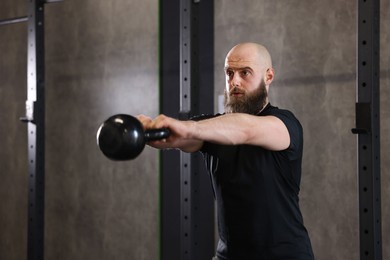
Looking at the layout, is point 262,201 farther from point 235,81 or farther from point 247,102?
point 235,81

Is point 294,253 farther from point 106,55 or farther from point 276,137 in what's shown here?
point 106,55

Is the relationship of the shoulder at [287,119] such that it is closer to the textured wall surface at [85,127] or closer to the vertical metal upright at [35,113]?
the vertical metal upright at [35,113]

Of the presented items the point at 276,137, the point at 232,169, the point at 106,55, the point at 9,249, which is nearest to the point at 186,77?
the point at 232,169

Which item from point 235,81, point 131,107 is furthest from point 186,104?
point 131,107

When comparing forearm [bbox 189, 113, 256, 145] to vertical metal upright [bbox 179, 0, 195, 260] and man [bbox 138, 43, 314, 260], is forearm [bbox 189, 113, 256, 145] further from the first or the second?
vertical metal upright [bbox 179, 0, 195, 260]

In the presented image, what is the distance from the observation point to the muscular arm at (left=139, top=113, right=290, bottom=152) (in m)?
1.50

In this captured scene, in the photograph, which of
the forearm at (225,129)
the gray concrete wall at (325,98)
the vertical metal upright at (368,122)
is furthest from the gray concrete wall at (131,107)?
the forearm at (225,129)

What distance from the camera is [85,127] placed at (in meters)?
4.55

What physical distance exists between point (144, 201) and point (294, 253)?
2.30 meters

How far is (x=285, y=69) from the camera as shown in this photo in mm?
3404

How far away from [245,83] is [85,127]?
264cm

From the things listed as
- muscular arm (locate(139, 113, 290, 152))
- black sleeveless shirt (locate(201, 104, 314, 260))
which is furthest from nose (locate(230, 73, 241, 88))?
muscular arm (locate(139, 113, 290, 152))

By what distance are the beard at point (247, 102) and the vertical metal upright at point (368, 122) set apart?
485 millimetres

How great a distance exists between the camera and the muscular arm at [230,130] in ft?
4.93
